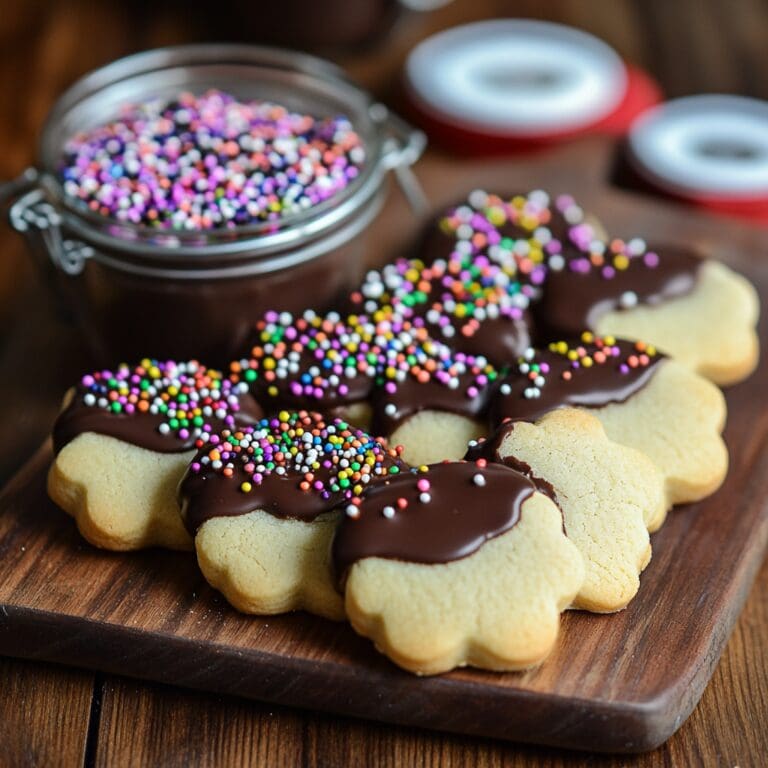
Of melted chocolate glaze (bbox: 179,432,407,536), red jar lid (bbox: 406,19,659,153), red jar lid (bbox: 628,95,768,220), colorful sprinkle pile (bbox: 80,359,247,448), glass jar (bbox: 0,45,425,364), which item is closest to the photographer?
melted chocolate glaze (bbox: 179,432,407,536)

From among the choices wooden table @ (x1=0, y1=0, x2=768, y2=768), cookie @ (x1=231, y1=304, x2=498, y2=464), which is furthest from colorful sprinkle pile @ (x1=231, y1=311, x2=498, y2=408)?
wooden table @ (x1=0, y1=0, x2=768, y2=768)

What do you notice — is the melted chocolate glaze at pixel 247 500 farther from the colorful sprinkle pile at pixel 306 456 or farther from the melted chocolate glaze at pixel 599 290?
the melted chocolate glaze at pixel 599 290

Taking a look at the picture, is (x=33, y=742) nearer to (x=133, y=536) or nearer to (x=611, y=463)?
(x=133, y=536)

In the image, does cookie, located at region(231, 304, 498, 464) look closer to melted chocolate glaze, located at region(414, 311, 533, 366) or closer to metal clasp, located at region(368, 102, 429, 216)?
melted chocolate glaze, located at region(414, 311, 533, 366)

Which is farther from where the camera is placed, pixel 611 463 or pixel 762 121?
pixel 762 121

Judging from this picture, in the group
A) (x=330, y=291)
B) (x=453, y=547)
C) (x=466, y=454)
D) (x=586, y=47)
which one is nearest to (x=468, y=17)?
(x=586, y=47)

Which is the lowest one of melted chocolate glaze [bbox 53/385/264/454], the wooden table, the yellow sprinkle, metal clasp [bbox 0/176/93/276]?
the wooden table
